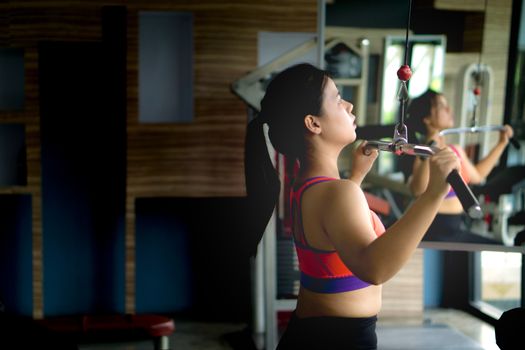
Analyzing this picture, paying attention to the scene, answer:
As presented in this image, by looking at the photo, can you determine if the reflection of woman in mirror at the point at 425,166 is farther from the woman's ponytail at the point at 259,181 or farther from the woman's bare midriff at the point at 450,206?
the woman's ponytail at the point at 259,181

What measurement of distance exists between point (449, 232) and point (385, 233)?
1.39 m

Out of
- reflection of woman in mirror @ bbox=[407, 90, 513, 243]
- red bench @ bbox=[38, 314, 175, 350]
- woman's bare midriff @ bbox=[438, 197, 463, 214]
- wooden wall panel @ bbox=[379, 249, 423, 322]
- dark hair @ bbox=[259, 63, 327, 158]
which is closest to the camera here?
dark hair @ bbox=[259, 63, 327, 158]

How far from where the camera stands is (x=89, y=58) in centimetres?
364

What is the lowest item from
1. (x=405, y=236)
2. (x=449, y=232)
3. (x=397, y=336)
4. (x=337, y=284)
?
(x=397, y=336)

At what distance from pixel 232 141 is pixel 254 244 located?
204 cm

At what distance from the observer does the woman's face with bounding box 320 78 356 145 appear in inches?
50.9

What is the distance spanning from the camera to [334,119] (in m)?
1.29

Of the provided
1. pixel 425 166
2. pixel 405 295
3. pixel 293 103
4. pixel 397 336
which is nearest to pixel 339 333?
pixel 293 103

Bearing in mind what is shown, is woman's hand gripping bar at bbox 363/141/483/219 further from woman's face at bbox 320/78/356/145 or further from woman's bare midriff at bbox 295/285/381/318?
woman's bare midriff at bbox 295/285/381/318

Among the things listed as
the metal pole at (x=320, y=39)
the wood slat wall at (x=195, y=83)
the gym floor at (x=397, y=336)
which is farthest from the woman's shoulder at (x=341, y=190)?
the wood slat wall at (x=195, y=83)

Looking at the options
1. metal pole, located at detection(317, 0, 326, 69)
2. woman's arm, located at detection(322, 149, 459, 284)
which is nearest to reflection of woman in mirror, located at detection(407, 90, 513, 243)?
metal pole, located at detection(317, 0, 326, 69)

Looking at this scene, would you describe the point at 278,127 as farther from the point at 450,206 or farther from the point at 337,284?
the point at 450,206

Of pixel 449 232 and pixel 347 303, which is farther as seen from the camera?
pixel 449 232

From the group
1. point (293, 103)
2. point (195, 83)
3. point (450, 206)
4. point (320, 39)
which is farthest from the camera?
point (195, 83)
